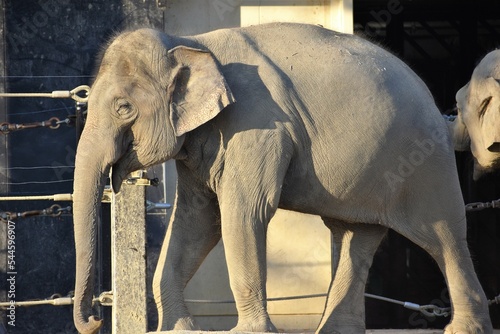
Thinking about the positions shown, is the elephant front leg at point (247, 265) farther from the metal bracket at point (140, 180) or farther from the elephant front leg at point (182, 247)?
the metal bracket at point (140, 180)

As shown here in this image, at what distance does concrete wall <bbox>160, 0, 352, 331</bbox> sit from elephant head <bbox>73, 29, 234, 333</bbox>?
2965mm

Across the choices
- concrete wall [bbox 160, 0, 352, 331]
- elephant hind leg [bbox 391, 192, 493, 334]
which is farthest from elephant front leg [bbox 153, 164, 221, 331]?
concrete wall [bbox 160, 0, 352, 331]

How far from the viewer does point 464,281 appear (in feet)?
23.7

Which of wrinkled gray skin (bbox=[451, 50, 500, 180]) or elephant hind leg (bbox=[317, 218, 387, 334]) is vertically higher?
wrinkled gray skin (bbox=[451, 50, 500, 180])

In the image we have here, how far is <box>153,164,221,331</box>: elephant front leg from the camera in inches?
278

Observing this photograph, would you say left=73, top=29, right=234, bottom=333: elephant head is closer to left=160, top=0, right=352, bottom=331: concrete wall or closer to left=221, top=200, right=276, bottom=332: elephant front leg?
left=221, top=200, right=276, bottom=332: elephant front leg

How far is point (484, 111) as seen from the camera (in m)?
7.74

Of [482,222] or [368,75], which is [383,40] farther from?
[368,75]

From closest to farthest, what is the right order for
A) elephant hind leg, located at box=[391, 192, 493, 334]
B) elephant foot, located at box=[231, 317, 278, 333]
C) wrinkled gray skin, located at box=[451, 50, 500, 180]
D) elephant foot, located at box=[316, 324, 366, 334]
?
elephant foot, located at box=[231, 317, 278, 333]
elephant hind leg, located at box=[391, 192, 493, 334]
elephant foot, located at box=[316, 324, 366, 334]
wrinkled gray skin, located at box=[451, 50, 500, 180]

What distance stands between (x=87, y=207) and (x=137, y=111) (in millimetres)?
449

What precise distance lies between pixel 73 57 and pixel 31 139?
1.78 ft

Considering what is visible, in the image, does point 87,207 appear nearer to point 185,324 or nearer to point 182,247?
point 182,247

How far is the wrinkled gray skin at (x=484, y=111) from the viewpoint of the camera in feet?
25.1

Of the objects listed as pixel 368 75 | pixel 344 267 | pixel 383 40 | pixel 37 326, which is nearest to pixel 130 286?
pixel 344 267
